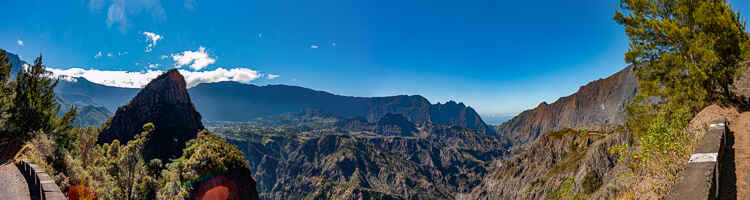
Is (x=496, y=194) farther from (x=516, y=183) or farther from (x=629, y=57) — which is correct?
(x=629, y=57)

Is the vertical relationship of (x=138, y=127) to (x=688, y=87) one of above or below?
below

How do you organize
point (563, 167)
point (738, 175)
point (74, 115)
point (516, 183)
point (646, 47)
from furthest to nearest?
point (516, 183)
point (563, 167)
point (74, 115)
point (646, 47)
point (738, 175)

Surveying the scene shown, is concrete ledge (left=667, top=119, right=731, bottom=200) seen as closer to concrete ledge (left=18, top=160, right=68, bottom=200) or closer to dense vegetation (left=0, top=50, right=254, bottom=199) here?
dense vegetation (left=0, top=50, right=254, bottom=199)

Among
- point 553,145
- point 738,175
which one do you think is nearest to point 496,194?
point 553,145

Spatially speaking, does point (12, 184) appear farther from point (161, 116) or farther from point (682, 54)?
point (161, 116)

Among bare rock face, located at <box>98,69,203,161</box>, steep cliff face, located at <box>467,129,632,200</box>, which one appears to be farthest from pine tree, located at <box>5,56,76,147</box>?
steep cliff face, located at <box>467,129,632,200</box>

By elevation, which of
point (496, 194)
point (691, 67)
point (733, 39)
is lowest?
point (496, 194)
